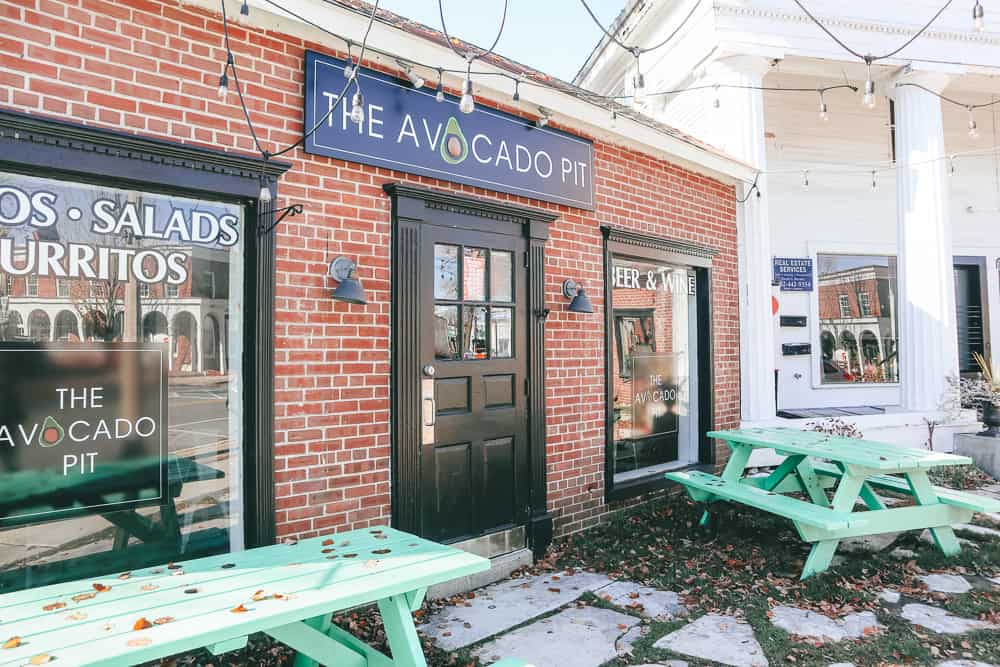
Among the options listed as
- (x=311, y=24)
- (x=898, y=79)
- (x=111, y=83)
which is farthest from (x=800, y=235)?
(x=111, y=83)

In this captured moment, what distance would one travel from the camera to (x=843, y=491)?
14.5 feet

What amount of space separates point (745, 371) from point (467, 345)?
393 cm

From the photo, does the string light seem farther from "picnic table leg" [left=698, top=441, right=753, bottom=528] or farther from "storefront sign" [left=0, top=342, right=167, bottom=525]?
"picnic table leg" [left=698, top=441, right=753, bottom=528]

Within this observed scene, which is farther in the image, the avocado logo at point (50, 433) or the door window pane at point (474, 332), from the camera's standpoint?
the door window pane at point (474, 332)

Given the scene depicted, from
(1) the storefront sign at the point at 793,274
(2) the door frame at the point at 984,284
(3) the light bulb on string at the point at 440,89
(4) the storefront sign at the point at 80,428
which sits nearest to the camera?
(4) the storefront sign at the point at 80,428

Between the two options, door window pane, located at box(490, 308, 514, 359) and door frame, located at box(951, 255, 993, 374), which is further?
door frame, located at box(951, 255, 993, 374)

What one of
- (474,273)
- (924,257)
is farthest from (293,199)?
(924,257)

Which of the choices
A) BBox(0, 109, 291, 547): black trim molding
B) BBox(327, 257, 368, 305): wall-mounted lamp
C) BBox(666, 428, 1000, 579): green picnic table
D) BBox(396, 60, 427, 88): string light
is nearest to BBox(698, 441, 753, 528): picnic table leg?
BBox(666, 428, 1000, 579): green picnic table

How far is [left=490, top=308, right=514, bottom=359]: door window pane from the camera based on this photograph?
4.70 metres

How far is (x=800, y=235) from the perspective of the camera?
373 inches

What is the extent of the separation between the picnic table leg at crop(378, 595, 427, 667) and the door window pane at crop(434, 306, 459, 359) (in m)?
2.00

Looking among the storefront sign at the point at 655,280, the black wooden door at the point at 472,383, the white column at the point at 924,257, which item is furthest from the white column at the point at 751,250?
the black wooden door at the point at 472,383

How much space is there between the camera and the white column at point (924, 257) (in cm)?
785

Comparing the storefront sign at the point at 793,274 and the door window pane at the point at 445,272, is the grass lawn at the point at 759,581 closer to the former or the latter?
the door window pane at the point at 445,272
